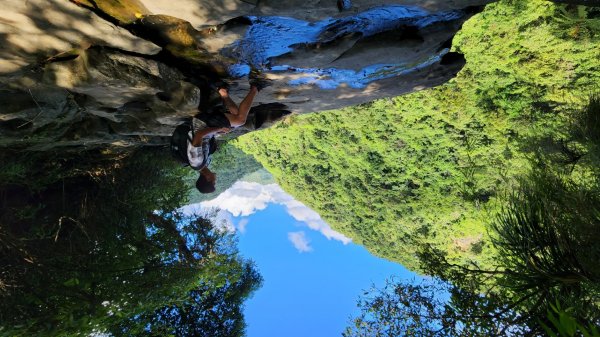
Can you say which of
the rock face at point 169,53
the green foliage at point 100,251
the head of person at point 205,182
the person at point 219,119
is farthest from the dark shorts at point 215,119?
the green foliage at point 100,251

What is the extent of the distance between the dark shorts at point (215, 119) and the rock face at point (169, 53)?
0.66 ft

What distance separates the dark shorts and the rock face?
0.20 m

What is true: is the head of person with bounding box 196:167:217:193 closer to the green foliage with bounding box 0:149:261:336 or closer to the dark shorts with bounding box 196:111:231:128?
the dark shorts with bounding box 196:111:231:128

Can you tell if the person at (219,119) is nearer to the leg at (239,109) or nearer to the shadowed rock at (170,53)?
the leg at (239,109)

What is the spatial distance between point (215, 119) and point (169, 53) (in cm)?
136

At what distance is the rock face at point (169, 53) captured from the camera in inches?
168

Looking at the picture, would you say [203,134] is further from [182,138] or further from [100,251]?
[100,251]

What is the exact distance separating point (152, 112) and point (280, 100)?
8.86 ft

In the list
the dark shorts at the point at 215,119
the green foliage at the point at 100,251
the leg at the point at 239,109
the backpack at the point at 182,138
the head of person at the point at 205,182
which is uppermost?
the leg at the point at 239,109

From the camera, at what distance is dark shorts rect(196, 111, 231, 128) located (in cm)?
621

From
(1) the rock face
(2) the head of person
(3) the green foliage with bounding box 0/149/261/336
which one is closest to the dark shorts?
(1) the rock face

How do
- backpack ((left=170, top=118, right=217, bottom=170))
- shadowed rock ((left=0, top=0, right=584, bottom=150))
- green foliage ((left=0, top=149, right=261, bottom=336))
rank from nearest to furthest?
shadowed rock ((left=0, top=0, right=584, bottom=150)) < backpack ((left=170, top=118, right=217, bottom=170)) < green foliage ((left=0, top=149, right=261, bottom=336))

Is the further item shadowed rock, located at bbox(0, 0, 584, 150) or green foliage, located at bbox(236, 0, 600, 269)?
green foliage, located at bbox(236, 0, 600, 269)

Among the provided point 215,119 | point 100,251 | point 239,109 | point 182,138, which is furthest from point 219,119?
point 100,251
